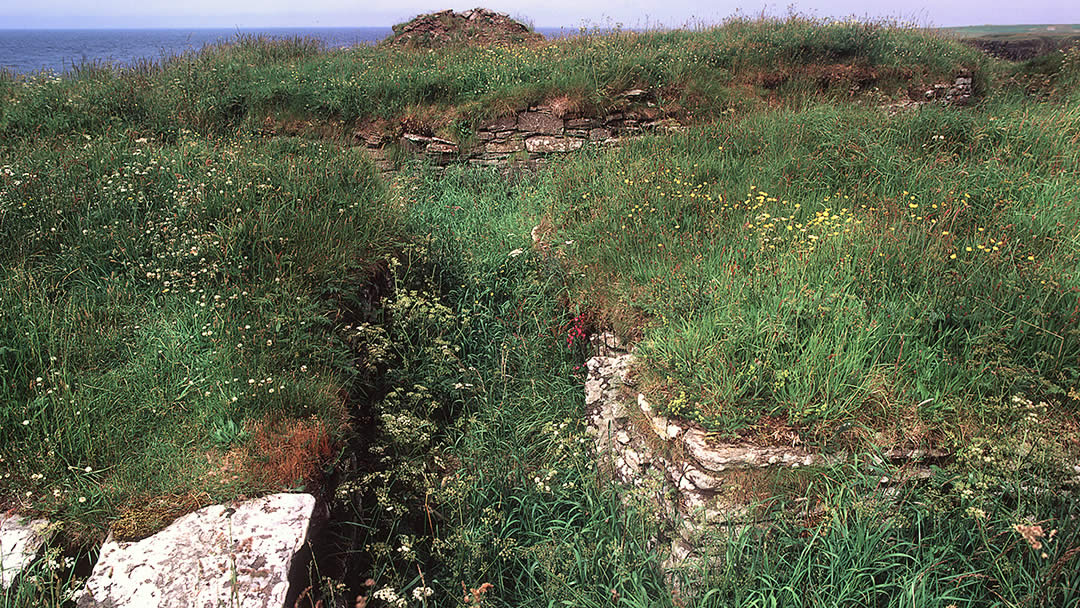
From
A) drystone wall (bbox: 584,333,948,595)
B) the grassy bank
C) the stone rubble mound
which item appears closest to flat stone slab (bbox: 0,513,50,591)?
the grassy bank

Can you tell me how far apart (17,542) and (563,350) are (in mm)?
3347

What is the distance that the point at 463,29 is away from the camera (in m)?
16.2

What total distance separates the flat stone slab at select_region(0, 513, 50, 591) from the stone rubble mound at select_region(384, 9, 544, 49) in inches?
545

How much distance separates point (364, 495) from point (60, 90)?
8.89 m

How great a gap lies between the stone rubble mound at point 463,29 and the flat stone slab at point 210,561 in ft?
45.4


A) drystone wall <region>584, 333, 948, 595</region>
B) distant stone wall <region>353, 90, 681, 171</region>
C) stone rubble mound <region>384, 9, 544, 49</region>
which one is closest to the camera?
drystone wall <region>584, 333, 948, 595</region>

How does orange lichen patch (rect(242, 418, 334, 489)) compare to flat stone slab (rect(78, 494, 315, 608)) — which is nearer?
flat stone slab (rect(78, 494, 315, 608))

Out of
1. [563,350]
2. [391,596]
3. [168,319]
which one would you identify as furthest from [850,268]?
[168,319]

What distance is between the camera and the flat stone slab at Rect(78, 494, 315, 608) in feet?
7.76

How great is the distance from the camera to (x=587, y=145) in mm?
8758

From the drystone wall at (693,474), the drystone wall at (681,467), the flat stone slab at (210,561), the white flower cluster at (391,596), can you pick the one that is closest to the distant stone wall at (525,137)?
the drystone wall at (681,467)

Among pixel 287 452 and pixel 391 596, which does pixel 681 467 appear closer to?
pixel 391 596

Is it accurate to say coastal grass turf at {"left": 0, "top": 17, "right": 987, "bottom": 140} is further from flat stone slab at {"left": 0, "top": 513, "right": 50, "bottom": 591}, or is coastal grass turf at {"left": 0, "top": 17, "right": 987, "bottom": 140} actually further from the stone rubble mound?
flat stone slab at {"left": 0, "top": 513, "right": 50, "bottom": 591}

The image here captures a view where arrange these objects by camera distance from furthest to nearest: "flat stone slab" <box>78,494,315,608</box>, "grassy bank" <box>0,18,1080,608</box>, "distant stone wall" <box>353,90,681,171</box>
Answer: "distant stone wall" <box>353,90,681,171</box>, "grassy bank" <box>0,18,1080,608</box>, "flat stone slab" <box>78,494,315,608</box>
